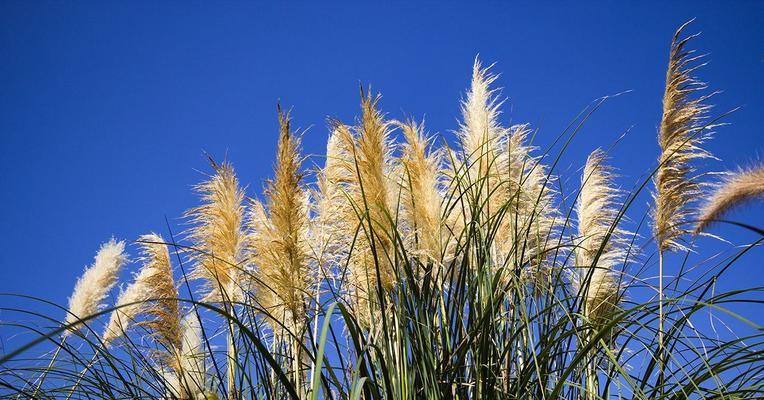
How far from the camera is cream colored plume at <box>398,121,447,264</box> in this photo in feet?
11.7

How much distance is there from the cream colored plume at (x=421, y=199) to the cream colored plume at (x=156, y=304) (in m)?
1.97

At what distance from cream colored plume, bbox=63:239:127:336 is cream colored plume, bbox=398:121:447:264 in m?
3.85

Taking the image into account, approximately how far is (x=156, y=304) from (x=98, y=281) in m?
A: 1.85

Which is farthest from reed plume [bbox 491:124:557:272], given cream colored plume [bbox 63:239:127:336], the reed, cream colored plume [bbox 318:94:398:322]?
cream colored plume [bbox 63:239:127:336]

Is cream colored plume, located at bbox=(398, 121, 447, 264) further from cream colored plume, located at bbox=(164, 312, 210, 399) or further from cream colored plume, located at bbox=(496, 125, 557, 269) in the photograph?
cream colored plume, located at bbox=(164, 312, 210, 399)

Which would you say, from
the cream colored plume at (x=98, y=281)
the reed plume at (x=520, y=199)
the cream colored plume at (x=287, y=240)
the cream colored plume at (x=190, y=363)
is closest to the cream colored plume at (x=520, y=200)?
the reed plume at (x=520, y=199)

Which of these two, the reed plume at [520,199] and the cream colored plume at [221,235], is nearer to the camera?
the reed plume at [520,199]

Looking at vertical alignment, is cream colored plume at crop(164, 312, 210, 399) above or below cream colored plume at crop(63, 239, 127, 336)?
below

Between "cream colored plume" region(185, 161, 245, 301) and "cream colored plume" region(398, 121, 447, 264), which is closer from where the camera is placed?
"cream colored plume" region(398, 121, 447, 264)

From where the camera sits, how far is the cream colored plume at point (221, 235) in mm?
4789

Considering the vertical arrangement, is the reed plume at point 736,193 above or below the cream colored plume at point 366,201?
above

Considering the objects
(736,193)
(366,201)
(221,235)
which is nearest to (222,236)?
(221,235)

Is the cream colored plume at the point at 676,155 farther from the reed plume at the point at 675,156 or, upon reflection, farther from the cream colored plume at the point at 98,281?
the cream colored plume at the point at 98,281

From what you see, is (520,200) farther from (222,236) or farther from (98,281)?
(98,281)
